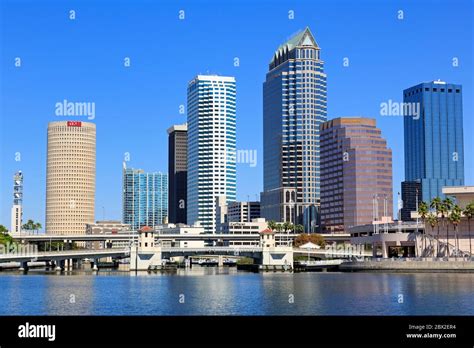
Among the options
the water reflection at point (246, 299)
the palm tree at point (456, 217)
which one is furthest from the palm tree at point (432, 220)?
the water reflection at point (246, 299)

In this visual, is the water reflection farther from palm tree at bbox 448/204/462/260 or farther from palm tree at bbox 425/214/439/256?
palm tree at bbox 425/214/439/256

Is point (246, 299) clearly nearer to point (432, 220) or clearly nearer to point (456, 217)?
point (456, 217)

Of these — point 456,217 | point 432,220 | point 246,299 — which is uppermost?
point 456,217

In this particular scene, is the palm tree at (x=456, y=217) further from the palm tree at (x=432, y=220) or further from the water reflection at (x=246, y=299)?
the water reflection at (x=246, y=299)

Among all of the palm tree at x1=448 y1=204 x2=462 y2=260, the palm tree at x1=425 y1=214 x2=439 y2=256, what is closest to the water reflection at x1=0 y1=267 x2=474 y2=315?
the palm tree at x1=448 y1=204 x2=462 y2=260

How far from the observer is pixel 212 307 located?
80.1 metres

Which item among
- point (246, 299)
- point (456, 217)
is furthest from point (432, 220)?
point (246, 299)
